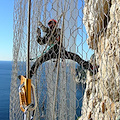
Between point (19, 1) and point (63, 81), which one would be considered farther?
point (63, 81)

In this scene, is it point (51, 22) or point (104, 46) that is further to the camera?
point (51, 22)

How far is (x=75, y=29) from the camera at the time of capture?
0.77 metres

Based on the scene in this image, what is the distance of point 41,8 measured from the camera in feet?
2.52

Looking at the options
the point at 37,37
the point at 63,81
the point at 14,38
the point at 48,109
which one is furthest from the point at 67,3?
the point at 48,109

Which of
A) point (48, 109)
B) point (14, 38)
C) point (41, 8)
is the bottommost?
point (48, 109)

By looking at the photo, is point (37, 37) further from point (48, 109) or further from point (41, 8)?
point (48, 109)

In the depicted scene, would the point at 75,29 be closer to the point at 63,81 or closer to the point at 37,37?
the point at 37,37

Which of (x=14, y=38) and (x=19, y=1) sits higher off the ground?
(x=19, y=1)

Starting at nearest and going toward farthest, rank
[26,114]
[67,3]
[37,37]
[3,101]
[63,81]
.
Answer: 1. [26,114]
2. [67,3]
3. [37,37]
4. [63,81]
5. [3,101]

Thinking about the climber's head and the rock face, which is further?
the climber's head

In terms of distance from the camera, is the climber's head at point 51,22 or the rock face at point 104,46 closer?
the rock face at point 104,46

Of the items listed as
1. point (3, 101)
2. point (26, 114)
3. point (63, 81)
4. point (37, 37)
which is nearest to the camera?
point (26, 114)

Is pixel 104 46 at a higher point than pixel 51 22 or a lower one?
lower

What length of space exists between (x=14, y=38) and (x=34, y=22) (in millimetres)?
167
